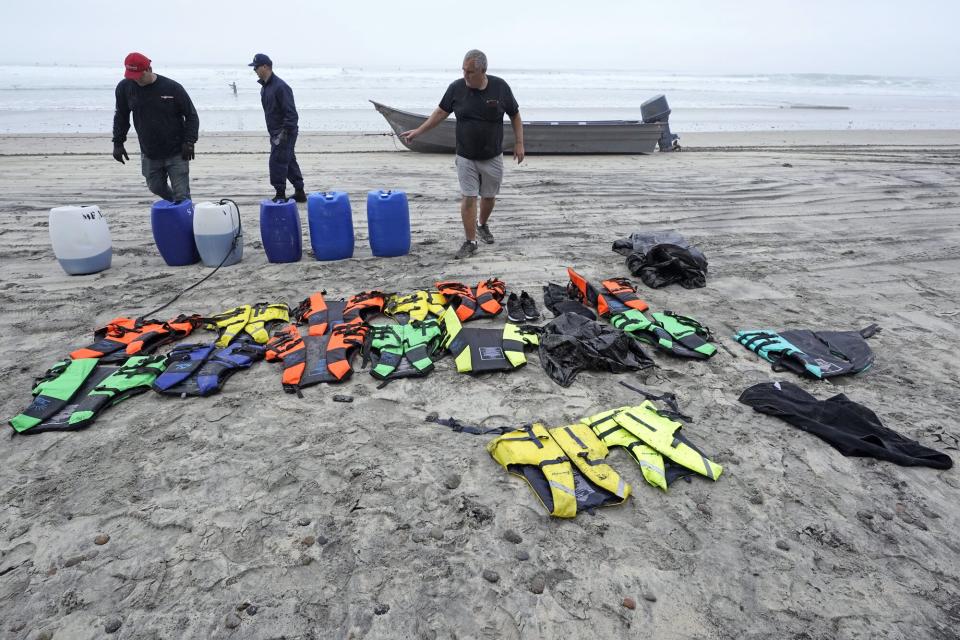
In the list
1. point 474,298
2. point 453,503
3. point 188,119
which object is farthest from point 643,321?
point 188,119

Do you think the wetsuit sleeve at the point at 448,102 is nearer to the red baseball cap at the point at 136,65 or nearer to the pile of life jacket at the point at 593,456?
the red baseball cap at the point at 136,65

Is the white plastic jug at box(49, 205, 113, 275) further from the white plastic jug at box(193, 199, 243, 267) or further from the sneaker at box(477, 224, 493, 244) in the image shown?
the sneaker at box(477, 224, 493, 244)

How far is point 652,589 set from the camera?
191cm

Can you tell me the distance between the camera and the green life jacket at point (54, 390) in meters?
2.72

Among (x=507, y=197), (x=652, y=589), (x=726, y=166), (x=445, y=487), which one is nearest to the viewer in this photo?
(x=652, y=589)

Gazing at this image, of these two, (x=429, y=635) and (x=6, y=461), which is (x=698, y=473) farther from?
(x=6, y=461)

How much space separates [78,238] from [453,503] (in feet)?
15.2

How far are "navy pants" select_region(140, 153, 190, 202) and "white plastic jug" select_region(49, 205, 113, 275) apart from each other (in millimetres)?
737

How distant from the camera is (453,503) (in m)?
2.28

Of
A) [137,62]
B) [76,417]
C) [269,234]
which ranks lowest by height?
[76,417]

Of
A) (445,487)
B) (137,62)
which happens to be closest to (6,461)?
(445,487)

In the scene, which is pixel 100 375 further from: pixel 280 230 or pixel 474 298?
pixel 474 298

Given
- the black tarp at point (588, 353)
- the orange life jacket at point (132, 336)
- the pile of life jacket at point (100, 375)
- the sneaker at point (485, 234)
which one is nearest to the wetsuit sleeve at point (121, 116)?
the orange life jacket at point (132, 336)

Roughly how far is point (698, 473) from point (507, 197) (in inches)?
234
